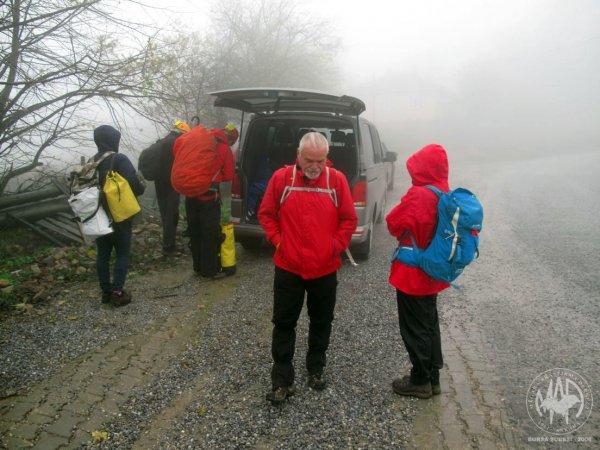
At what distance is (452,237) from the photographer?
2.48m

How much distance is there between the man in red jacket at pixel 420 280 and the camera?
2561 mm

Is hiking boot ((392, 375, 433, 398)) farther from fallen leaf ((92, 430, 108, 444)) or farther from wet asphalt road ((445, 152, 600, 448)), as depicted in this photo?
fallen leaf ((92, 430, 108, 444))

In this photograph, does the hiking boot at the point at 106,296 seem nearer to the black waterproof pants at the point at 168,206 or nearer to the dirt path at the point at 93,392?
the dirt path at the point at 93,392

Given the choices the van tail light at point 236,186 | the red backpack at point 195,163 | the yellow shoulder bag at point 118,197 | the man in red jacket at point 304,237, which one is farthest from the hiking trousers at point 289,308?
the van tail light at point 236,186

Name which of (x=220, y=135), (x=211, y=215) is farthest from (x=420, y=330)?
(x=220, y=135)

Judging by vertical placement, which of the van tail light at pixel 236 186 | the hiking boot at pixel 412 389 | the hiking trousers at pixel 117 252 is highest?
the van tail light at pixel 236 186

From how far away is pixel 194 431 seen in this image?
2.44 m

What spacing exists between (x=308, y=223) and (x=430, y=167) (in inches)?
33.5

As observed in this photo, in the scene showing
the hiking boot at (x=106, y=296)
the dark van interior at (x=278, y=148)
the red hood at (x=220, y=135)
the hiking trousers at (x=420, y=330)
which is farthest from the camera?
the dark van interior at (x=278, y=148)

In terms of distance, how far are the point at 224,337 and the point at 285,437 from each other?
133 centimetres

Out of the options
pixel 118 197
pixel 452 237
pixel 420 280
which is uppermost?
pixel 452 237

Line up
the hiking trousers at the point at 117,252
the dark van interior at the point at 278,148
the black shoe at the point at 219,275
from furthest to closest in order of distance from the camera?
the dark van interior at the point at 278,148 < the black shoe at the point at 219,275 < the hiking trousers at the point at 117,252

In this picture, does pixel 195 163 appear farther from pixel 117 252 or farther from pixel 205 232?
pixel 117 252

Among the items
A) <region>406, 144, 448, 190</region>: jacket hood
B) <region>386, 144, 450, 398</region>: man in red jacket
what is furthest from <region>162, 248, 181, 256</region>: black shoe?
<region>406, 144, 448, 190</region>: jacket hood
